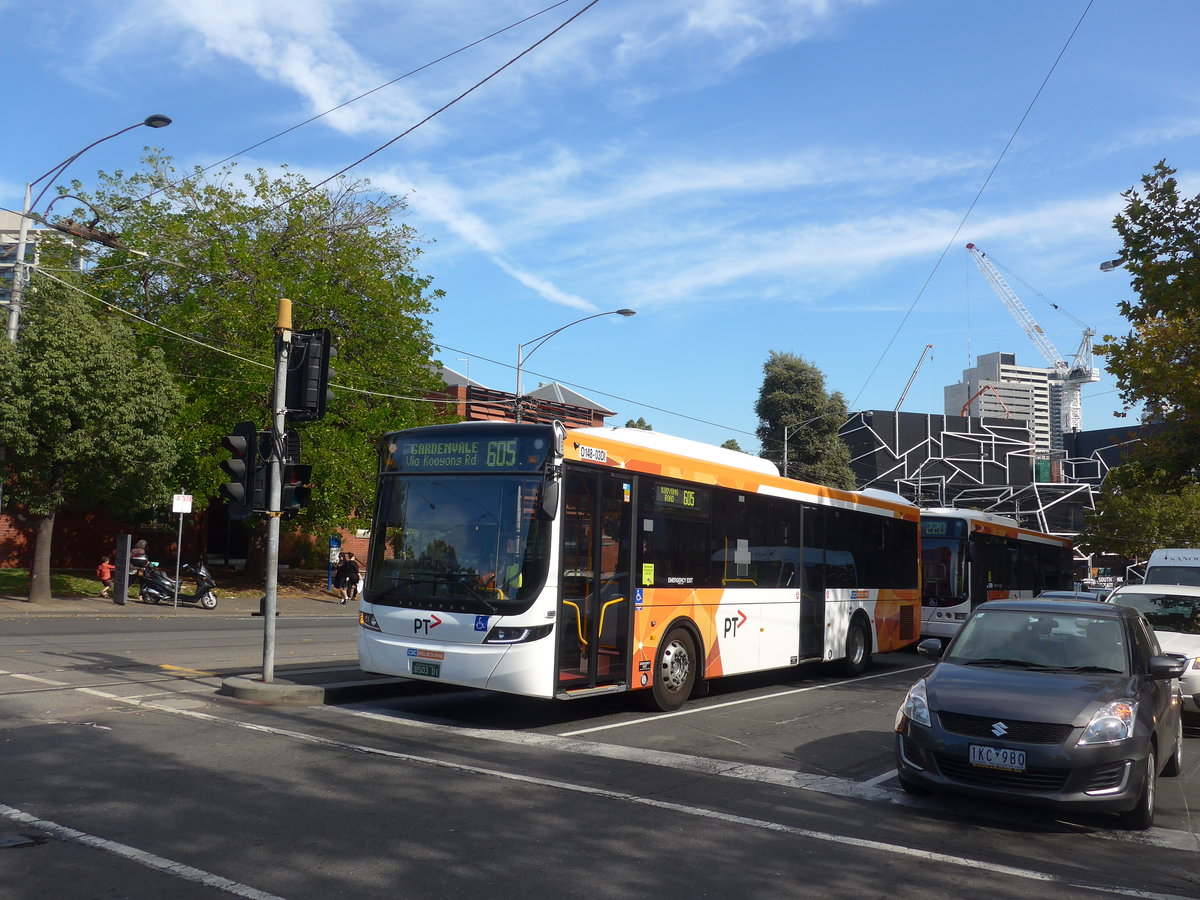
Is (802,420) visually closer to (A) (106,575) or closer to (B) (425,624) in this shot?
(A) (106,575)

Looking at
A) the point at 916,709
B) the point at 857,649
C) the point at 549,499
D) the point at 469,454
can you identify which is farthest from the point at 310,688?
the point at 857,649

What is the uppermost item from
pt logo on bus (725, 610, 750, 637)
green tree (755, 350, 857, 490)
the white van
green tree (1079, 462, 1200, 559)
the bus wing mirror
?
green tree (755, 350, 857, 490)

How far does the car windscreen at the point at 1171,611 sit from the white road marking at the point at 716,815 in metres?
7.33

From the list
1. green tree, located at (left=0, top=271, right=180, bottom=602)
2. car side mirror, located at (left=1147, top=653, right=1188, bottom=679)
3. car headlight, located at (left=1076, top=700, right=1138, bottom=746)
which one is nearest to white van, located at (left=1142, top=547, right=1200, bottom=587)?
car side mirror, located at (left=1147, top=653, right=1188, bottom=679)

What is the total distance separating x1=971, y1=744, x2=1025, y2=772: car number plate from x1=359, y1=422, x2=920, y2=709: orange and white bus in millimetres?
4184

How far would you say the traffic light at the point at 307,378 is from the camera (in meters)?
12.3

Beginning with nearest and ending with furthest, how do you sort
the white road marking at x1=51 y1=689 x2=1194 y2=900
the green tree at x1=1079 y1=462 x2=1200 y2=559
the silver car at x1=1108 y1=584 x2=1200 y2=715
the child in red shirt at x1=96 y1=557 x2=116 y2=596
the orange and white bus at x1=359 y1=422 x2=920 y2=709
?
the white road marking at x1=51 y1=689 x2=1194 y2=900 < the orange and white bus at x1=359 y1=422 x2=920 y2=709 < the silver car at x1=1108 y1=584 x2=1200 y2=715 < the child in red shirt at x1=96 y1=557 x2=116 y2=596 < the green tree at x1=1079 y1=462 x2=1200 y2=559

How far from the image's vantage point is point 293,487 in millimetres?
11961

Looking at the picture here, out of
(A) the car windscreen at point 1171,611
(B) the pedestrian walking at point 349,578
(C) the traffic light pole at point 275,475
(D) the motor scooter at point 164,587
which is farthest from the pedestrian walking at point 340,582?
(A) the car windscreen at point 1171,611

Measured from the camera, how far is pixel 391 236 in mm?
34281

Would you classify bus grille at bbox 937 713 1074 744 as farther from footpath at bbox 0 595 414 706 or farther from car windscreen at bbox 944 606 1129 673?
footpath at bbox 0 595 414 706

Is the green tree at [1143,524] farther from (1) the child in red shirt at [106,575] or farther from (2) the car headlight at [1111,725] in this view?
(2) the car headlight at [1111,725]

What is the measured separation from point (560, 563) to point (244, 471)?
4170 mm

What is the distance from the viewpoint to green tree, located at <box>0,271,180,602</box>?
2341 centimetres
